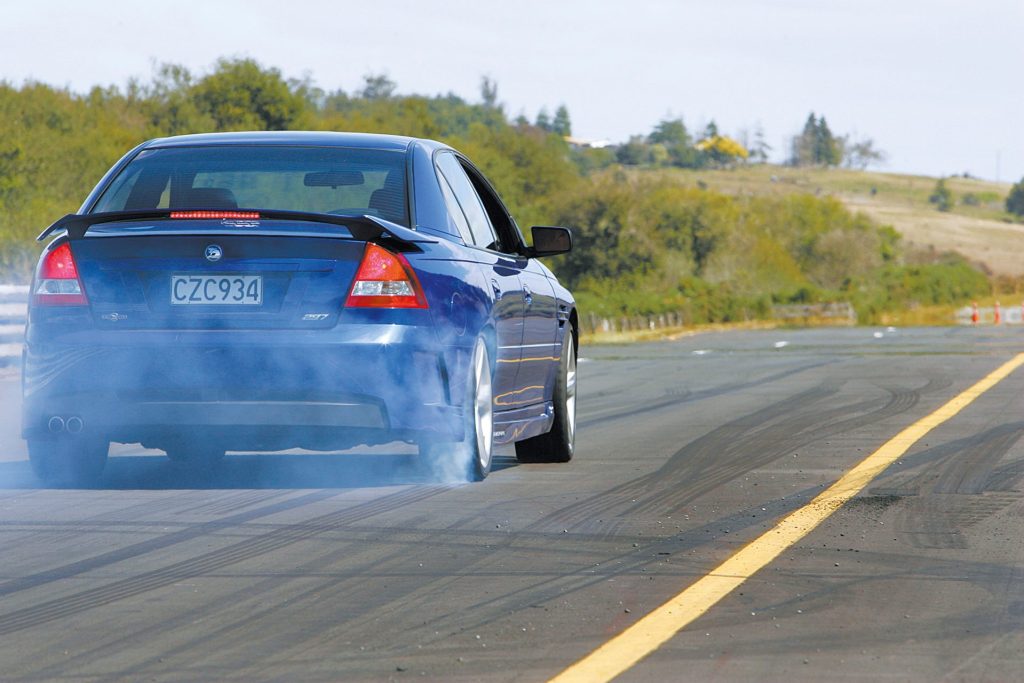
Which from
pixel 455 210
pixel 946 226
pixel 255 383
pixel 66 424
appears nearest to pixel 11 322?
pixel 455 210

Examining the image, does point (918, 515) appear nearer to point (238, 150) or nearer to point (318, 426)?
point (318, 426)

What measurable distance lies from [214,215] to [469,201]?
181 cm

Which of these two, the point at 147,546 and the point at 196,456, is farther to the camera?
the point at 196,456

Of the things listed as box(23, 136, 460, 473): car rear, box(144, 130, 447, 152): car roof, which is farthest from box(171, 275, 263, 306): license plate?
box(144, 130, 447, 152): car roof

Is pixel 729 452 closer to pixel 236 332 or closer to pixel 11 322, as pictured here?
pixel 236 332

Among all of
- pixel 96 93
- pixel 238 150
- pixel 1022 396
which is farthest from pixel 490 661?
pixel 96 93

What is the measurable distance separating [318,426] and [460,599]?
240 cm

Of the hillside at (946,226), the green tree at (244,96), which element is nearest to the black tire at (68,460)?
the green tree at (244,96)

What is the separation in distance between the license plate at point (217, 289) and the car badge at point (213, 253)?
8 centimetres

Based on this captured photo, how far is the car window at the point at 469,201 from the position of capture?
9.05m

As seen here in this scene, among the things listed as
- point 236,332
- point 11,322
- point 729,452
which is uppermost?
point 236,332

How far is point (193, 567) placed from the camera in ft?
20.2

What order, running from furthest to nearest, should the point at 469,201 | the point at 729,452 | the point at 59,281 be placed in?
1. the point at 729,452
2. the point at 469,201
3. the point at 59,281

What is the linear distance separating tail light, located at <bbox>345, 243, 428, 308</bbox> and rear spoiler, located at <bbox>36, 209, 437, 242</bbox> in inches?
3.0
